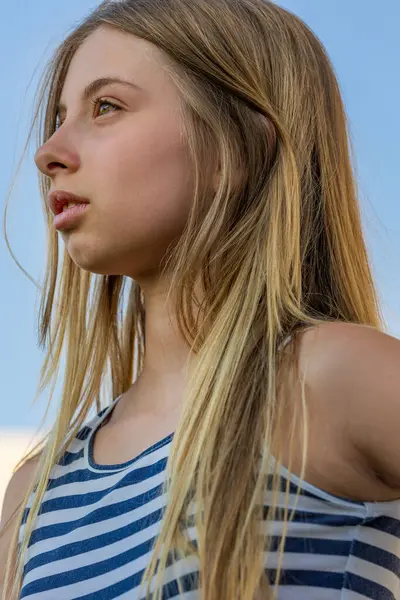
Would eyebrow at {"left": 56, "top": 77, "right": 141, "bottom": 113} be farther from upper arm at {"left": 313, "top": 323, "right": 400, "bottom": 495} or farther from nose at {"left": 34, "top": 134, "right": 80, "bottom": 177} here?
upper arm at {"left": 313, "top": 323, "right": 400, "bottom": 495}

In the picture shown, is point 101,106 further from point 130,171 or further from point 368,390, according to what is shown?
point 368,390

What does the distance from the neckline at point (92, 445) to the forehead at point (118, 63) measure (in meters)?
0.44

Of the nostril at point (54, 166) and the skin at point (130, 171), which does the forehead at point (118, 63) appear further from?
the nostril at point (54, 166)

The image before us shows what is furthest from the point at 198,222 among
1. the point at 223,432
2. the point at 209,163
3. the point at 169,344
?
the point at 223,432

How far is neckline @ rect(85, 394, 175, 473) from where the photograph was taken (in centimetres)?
120

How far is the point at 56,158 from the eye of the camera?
123cm

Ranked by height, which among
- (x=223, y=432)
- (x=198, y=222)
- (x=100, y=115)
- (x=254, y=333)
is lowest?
(x=223, y=432)

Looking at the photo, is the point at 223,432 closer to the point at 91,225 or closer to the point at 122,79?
the point at 91,225

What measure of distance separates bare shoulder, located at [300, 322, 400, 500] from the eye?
42 centimetres

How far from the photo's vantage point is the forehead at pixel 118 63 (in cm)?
124

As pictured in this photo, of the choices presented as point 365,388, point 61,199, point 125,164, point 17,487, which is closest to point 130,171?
point 125,164

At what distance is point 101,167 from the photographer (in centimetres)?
119

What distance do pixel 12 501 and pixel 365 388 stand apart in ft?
2.27

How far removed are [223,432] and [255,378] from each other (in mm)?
74
